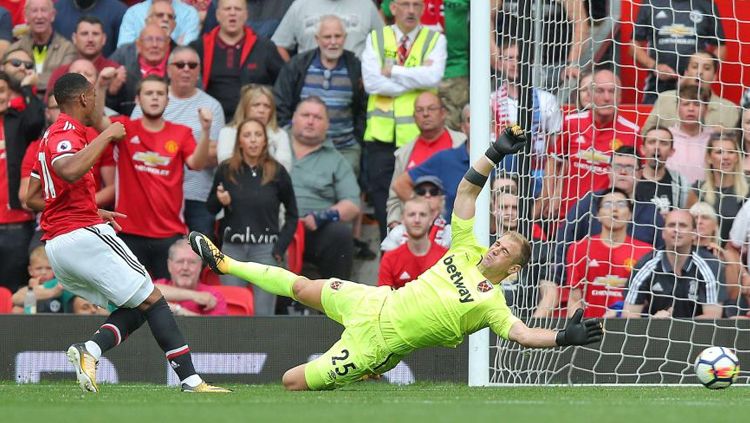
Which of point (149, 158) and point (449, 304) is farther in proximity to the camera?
point (149, 158)

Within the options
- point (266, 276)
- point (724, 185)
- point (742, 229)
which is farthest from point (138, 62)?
point (742, 229)

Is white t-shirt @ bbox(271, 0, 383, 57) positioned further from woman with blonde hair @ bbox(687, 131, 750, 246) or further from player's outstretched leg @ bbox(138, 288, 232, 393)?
player's outstretched leg @ bbox(138, 288, 232, 393)

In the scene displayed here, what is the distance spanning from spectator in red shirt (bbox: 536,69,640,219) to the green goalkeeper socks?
2833 mm

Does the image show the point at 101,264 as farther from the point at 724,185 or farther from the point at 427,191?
the point at 724,185

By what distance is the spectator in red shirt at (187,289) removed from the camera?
39.0ft

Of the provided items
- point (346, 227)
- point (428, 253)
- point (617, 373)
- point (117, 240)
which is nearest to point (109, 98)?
point (346, 227)

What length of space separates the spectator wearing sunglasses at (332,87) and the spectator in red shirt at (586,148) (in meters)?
2.46

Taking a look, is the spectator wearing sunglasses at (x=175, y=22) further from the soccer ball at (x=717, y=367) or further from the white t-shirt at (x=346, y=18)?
the soccer ball at (x=717, y=367)

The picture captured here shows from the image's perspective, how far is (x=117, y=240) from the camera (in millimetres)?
8805

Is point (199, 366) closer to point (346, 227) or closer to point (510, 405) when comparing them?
point (346, 227)

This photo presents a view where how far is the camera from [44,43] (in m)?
14.0

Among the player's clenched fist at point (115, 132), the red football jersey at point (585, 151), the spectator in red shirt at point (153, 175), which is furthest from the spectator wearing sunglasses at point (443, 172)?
the player's clenched fist at point (115, 132)

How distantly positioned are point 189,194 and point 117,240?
13.8 ft

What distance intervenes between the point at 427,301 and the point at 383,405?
1699 millimetres
